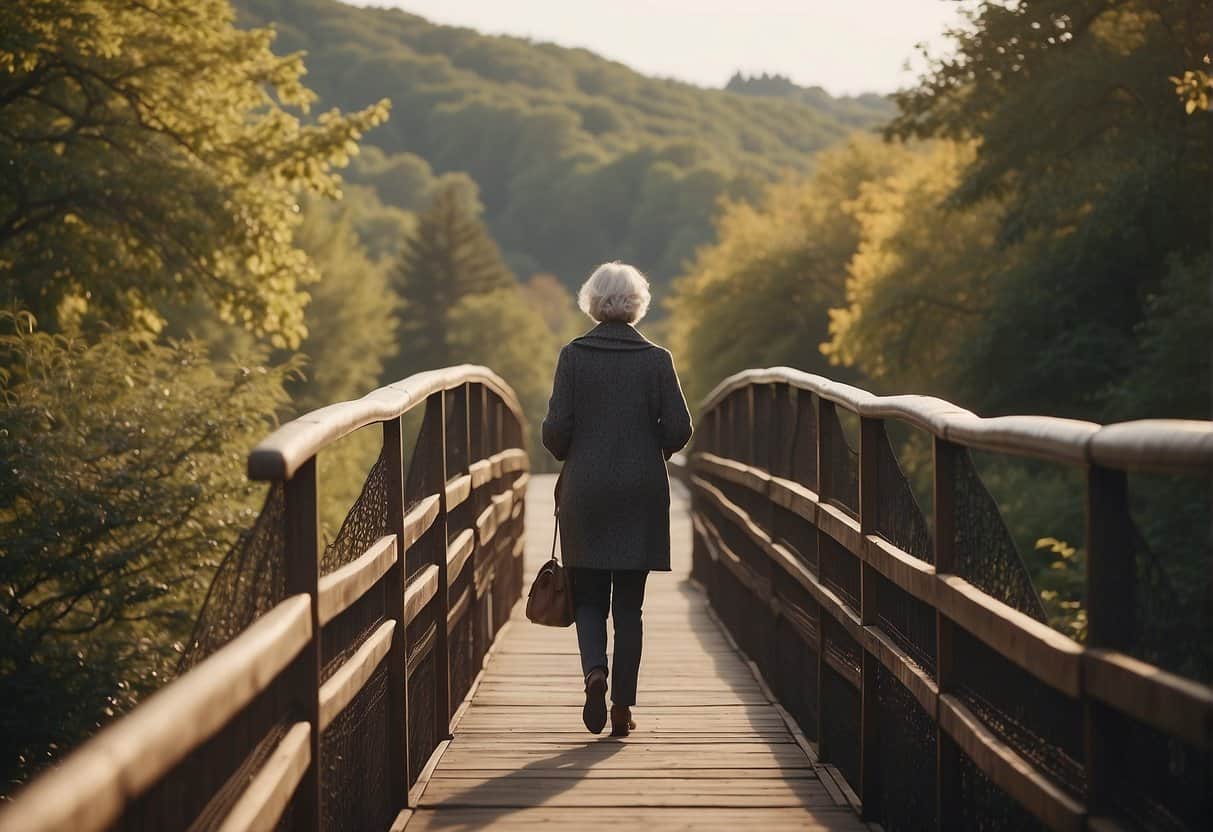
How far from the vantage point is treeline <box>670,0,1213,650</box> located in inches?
832

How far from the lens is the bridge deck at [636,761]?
4.80 metres

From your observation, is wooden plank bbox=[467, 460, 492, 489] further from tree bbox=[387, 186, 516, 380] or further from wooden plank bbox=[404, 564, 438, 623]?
tree bbox=[387, 186, 516, 380]

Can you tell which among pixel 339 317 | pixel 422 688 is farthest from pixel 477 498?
pixel 339 317

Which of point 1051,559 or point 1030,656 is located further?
point 1051,559

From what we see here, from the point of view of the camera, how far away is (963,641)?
12.8ft

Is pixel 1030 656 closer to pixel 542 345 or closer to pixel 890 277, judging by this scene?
pixel 890 277

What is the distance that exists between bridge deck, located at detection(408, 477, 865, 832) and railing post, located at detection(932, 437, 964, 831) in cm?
80

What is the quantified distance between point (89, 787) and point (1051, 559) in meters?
24.6

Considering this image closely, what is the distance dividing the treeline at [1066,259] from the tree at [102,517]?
7.89 meters

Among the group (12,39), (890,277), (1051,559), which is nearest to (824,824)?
(12,39)

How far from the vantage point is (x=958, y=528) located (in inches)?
155

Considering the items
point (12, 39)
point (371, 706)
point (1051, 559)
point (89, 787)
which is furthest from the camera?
point (1051, 559)

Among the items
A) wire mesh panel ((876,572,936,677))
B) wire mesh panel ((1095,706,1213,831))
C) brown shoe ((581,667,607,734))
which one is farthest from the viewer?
brown shoe ((581,667,607,734))

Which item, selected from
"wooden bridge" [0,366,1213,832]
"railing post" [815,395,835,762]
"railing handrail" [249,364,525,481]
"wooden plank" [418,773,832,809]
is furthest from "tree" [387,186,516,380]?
"railing handrail" [249,364,525,481]
